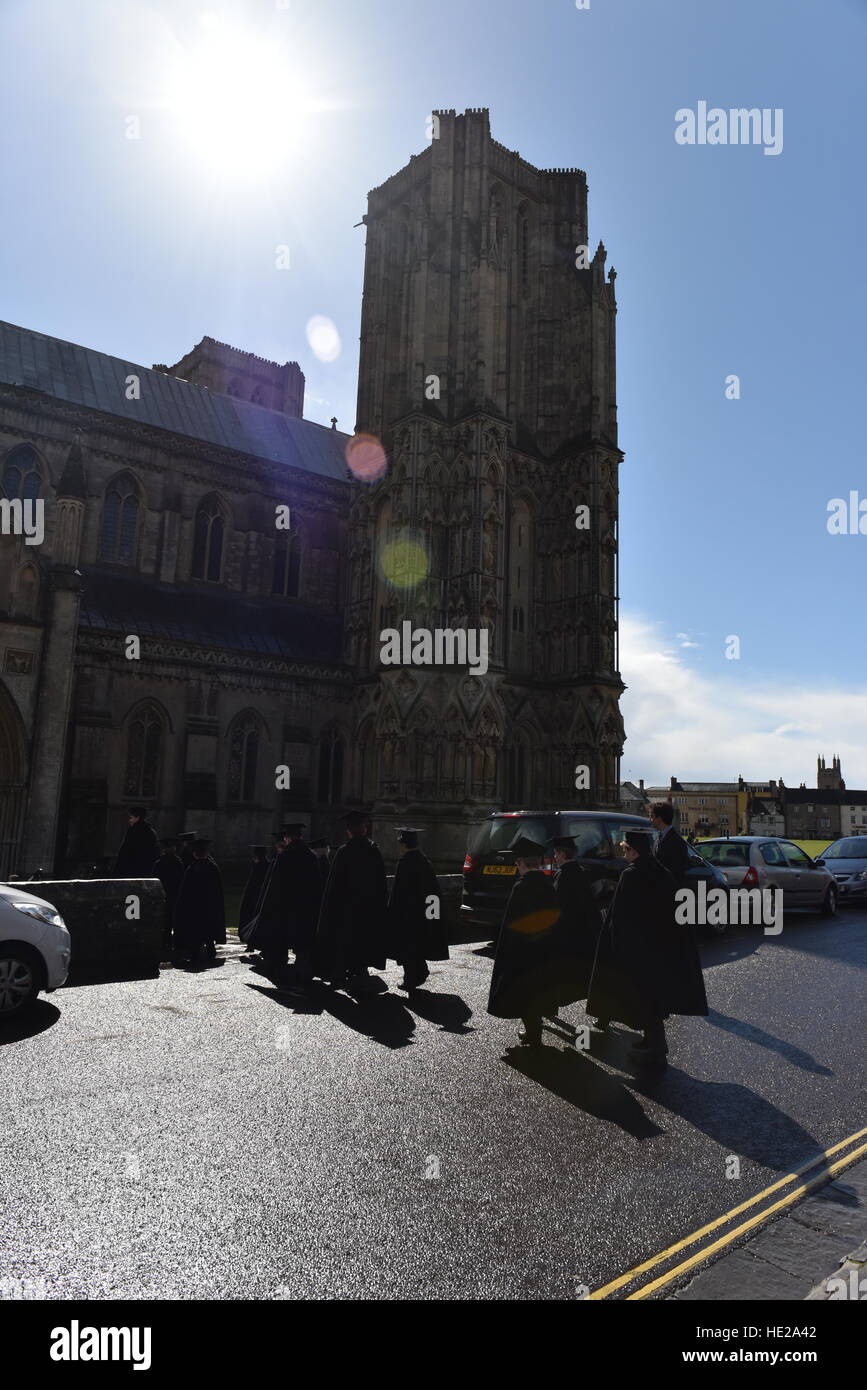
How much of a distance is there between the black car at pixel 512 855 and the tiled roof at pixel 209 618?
16.7m

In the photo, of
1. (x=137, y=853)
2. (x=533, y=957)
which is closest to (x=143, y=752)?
(x=137, y=853)

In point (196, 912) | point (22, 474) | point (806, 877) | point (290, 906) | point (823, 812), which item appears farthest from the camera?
point (823, 812)

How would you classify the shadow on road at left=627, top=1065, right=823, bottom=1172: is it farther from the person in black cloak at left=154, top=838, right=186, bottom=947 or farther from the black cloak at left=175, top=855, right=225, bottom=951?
the person in black cloak at left=154, top=838, right=186, bottom=947

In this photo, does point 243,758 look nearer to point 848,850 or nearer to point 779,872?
point 779,872

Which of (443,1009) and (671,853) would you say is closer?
(443,1009)

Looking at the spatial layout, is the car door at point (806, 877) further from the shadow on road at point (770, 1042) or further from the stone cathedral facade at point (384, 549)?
the stone cathedral facade at point (384, 549)

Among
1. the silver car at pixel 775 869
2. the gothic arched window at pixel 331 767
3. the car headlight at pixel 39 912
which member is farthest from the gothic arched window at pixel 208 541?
the car headlight at pixel 39 912

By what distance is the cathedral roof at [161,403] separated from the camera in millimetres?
28359

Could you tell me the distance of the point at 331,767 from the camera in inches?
1153

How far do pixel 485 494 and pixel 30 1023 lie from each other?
2271 centimetres

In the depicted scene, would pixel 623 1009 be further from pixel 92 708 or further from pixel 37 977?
pixel 92 708

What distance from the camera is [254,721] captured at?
2728 centimetres
